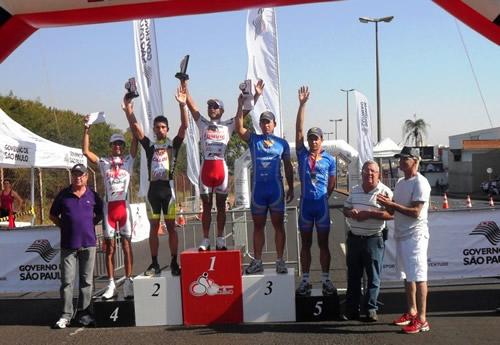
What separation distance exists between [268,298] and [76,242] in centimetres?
226

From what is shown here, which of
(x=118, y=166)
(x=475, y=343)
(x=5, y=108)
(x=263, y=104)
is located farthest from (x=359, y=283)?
(x=5, y=108)

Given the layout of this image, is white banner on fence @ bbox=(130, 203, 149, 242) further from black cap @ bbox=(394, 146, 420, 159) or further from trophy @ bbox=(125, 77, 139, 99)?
black cap @ bbox=(394, 146, 420, 159)

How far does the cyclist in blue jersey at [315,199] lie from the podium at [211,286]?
0.75 meters

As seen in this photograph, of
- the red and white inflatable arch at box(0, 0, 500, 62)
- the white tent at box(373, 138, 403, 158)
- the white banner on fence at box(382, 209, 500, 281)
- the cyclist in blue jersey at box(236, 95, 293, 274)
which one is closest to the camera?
the red and white inflatable arch at box(0, 0, 500, 62)

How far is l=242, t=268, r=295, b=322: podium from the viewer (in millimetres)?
6309

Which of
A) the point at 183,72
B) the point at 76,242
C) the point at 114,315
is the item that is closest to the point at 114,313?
the point at 114,315

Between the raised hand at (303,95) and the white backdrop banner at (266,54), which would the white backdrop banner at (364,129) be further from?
the raised hand at (303,95)

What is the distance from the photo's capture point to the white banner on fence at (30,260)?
7.56 m

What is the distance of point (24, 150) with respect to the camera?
1287 cm

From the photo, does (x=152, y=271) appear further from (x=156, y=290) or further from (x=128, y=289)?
(x=128, y=289)

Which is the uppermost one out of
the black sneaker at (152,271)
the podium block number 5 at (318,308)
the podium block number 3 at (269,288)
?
the black sneaker at (152,271)

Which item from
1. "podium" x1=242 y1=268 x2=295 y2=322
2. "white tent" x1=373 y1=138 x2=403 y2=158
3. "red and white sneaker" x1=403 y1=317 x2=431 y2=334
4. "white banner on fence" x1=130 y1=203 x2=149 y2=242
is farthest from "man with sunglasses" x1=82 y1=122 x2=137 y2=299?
"white tent" x1=373 y1=138 x2=403 y2=158

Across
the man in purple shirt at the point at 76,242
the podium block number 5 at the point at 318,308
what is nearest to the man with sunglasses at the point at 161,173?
the man in purple shirt at the point at 76,242

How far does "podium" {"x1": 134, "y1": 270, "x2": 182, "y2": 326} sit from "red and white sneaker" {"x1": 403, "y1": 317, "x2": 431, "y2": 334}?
2.49 m
